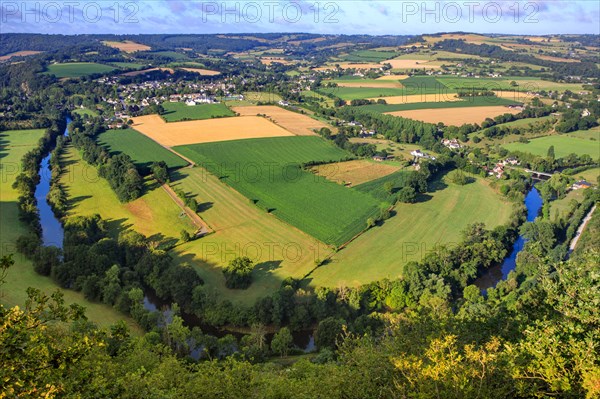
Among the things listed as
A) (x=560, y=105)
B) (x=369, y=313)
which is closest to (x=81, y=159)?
(x=369, y=313)

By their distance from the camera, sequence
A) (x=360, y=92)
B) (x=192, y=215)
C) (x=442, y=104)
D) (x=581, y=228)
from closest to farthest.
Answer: (x=192, y=215) → (x=581, y=228) → (x=442, y=104) → (x=360, y=92)

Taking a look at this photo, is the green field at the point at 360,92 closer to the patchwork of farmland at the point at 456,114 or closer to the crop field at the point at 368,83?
the crop field at the point at 368,83

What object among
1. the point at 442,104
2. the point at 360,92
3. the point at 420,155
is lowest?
the point at 420,155

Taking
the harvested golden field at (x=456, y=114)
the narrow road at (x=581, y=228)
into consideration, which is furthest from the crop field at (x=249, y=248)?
the harvested golden field at (x=456, y=114)

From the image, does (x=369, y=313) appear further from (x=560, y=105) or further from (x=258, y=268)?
(x=560, y=105)

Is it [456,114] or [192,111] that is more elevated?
[456,114]

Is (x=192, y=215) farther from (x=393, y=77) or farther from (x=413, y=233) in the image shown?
(x=393, y=77)

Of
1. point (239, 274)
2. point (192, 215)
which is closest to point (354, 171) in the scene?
point (192, 215)
